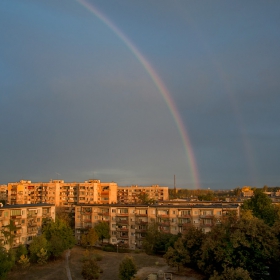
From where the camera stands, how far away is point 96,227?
43625 mm

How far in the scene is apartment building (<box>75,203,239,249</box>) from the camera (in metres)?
41.7

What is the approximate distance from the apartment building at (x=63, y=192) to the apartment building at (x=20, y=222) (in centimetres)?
2508

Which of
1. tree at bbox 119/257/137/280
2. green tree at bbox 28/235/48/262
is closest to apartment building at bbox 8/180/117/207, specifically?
green tree at bbox 28/235/48/262

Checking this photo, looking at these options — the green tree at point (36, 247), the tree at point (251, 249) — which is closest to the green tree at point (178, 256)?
the tree at point (251, 249)

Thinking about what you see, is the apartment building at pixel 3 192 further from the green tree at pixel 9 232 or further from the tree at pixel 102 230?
the green tree at pixel 9 232

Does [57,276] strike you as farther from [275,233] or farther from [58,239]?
[275,233]

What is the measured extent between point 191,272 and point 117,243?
1941 centimetres

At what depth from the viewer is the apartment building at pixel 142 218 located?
41.7 m

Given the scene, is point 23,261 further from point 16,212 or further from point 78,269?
point 16,212

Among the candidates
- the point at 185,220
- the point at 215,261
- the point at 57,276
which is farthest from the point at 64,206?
the point at 215,261

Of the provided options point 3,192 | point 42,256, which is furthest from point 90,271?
point 3,192

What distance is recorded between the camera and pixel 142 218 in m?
44.8

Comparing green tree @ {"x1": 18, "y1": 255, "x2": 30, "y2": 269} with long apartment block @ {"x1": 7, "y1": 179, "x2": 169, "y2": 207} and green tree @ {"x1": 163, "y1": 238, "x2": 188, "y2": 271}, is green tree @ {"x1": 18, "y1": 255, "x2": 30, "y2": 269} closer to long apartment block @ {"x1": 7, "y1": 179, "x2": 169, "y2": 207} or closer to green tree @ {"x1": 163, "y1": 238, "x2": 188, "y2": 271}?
green tree @ {"x1": 163, "y1": 238, "x2": 188, "y2": 271}

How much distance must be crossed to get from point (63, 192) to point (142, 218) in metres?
30.3
